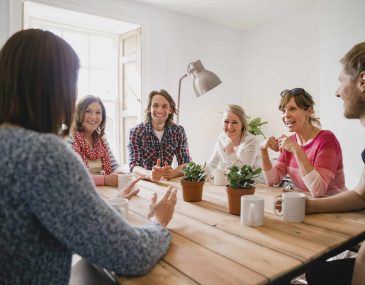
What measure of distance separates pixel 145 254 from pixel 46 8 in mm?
3140

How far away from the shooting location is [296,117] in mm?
1787

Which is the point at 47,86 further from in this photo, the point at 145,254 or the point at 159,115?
the point at 159,115

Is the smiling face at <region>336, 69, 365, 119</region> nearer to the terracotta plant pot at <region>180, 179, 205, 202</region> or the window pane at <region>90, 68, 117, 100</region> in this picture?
the terracotta plant pot at <region>180, 179, 205, 202</region>

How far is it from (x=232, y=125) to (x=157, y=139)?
63 cm

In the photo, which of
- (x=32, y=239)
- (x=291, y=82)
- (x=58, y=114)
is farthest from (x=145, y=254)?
(x=291, y=82)

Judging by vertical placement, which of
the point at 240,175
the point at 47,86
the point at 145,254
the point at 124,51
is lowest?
the point at 145,254

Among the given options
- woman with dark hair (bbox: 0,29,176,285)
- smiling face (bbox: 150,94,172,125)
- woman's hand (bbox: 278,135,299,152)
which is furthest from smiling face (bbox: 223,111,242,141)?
woman with dark hair (bbox: 0,29,176,285)

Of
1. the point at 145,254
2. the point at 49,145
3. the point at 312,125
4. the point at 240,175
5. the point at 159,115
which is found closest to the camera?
the point at 49,145

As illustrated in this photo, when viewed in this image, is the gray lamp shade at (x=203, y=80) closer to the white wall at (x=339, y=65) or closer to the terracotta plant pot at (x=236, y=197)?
the white wall at (x=339, y=65)

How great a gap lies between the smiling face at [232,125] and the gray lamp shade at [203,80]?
1.47 ft

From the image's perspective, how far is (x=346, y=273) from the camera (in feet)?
3.79

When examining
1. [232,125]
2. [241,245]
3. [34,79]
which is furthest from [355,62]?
[232,125]

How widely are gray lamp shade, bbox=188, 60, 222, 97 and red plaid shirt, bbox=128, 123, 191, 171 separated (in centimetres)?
49

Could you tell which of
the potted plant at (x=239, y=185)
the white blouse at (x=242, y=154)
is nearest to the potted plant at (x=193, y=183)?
the potted plant at (x=239, y=185)
